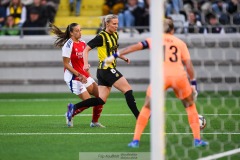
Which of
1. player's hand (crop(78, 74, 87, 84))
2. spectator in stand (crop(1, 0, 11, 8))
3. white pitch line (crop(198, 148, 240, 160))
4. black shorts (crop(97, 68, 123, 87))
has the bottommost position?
white pitch line (crop(198, 148, 240, 160))

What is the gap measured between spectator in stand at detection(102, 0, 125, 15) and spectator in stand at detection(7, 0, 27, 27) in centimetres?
239

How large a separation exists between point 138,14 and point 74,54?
8689mm

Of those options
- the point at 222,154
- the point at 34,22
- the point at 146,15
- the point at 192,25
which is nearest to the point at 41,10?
the point at 34,22

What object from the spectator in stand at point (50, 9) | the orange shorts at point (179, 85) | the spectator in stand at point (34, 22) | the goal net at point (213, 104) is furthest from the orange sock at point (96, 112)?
the spectator in stand at point (50, 9)

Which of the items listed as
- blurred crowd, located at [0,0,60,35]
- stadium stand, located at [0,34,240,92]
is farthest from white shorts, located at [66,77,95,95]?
blurred crowd, located at [0,0,60,35]

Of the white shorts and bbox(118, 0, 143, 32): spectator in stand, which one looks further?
bbox(118, 0, 143, 32): spectator in stand

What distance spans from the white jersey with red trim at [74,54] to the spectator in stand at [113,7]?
9.84m

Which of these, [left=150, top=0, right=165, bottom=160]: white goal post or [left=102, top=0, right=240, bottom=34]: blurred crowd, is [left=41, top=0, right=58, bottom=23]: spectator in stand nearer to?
[left=102, top=0, right=240, bottom=34]: blurred crowd

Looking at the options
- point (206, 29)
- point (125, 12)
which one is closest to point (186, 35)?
point (206, 29)

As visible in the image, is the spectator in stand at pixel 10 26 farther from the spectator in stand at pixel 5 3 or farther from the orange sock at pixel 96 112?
the orange sock at pixel 96 112

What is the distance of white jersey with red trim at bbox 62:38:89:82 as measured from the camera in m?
14.9

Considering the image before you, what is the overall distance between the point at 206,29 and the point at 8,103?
5.37m

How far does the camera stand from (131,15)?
935 inches

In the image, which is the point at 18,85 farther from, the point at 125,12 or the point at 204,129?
the point at 204,129
